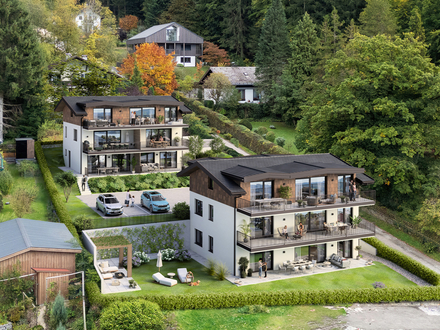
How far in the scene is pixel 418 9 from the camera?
69562 mm

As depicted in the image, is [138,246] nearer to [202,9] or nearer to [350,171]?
[350,171]

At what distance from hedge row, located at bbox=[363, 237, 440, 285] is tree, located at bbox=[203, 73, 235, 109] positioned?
4365 centimetres

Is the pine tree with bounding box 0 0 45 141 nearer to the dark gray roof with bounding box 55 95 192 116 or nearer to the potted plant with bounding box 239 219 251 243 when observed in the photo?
the dark gray roof with bounding box 55 95 192 116

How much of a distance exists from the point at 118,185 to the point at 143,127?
7100 mm

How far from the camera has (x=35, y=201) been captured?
147ft

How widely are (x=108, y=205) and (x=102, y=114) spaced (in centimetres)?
1454

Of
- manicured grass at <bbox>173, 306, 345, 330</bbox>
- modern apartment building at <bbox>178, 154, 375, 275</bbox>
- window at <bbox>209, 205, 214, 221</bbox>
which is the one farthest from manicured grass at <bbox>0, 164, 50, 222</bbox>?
manicured grass at <bbox>173, 306, 345, 330</bbox>

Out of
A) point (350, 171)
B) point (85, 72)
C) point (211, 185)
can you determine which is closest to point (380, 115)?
point (350, 171)

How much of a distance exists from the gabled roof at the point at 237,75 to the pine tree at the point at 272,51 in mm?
2719

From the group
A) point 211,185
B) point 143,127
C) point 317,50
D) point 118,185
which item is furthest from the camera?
point 317,50

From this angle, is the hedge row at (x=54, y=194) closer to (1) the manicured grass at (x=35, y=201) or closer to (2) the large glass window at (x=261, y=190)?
(1) the manicured grass at (x=35, y=201)

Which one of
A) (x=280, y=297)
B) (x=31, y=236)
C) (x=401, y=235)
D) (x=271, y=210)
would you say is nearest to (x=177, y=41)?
(x=401, y=235)

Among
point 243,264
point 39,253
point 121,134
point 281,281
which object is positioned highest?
point 121,134

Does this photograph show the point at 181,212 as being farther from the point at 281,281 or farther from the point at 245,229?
the point at 281,281
